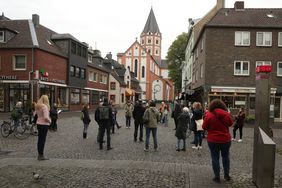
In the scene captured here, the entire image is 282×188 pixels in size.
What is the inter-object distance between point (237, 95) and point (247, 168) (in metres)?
21.6

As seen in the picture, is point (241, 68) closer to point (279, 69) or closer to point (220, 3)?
point (279, 69)

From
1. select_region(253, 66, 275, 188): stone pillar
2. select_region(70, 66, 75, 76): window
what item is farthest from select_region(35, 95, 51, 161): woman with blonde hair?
select_region(70, 66, 75, 76): window

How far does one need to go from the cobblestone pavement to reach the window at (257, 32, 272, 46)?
18598mm

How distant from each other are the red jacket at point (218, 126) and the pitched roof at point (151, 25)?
112 meters

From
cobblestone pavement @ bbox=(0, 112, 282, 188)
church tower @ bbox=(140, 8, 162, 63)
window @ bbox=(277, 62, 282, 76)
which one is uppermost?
church tower @ bbox=(140, 8, 162, 63)

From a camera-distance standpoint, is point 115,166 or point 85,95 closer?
point 115,166

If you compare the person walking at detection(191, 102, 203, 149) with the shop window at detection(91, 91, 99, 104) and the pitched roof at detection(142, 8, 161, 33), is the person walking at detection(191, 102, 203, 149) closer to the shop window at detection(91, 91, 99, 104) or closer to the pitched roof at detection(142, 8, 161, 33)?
the shop window at detection(91, 91, 99, 104)

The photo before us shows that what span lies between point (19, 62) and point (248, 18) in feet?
71.1

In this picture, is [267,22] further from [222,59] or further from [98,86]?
[98,86]

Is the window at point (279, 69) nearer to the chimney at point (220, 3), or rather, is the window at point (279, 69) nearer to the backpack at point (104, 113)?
the chimney at point (220, 3)

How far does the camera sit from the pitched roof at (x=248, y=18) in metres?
29.1

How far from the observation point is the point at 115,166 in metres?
8.53

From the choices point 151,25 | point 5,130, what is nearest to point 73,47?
point 5,130

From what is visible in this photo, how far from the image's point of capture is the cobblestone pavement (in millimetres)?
6930
